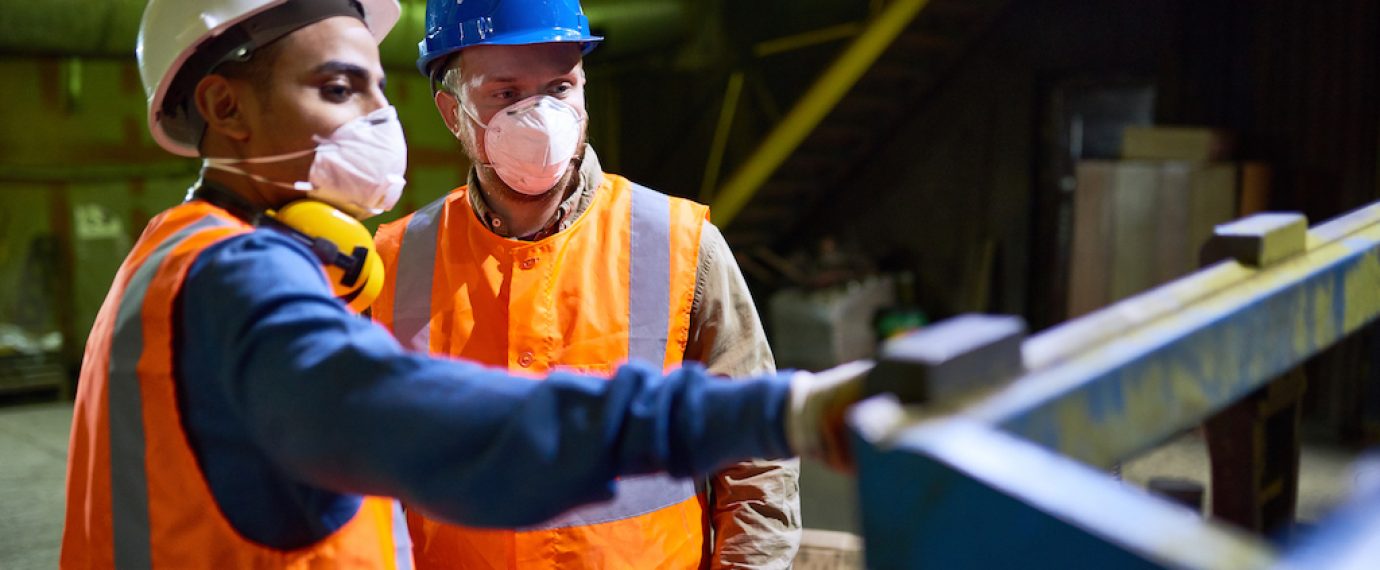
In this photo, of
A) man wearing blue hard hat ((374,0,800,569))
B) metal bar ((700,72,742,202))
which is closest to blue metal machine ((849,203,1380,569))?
man wearing blue hard hat ((374,0,800,569))

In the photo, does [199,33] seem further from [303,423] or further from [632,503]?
[632,503]

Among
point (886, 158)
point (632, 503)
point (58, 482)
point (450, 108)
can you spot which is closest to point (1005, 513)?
point (632, 503)

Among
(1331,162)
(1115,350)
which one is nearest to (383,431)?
(1115,350)

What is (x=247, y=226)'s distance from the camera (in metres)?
1.09

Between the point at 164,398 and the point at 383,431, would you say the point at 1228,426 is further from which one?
the point at 164,398

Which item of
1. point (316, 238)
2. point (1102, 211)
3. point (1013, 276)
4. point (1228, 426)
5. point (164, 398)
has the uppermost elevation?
point (316, 238)

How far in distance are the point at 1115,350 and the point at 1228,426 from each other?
0.52 metres

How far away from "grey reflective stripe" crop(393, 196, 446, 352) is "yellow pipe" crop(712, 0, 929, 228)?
5116 millimetres

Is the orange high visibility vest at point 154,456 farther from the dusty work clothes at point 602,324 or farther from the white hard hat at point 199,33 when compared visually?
the dusty work clothes at point 602,324

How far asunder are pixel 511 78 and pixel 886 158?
675 cm

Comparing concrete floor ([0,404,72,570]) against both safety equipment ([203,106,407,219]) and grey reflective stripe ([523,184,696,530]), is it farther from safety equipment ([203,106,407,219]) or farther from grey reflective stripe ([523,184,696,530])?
safety equipment ([203,106,407,219])

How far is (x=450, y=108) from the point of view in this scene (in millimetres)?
1973

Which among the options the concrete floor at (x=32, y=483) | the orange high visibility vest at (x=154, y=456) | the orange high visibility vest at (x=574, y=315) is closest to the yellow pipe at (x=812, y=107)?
the concrete floor at (x=32, y=483)

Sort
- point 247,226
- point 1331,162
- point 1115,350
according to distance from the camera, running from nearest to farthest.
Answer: point 1115,350, point 247,226, point 1331,162
